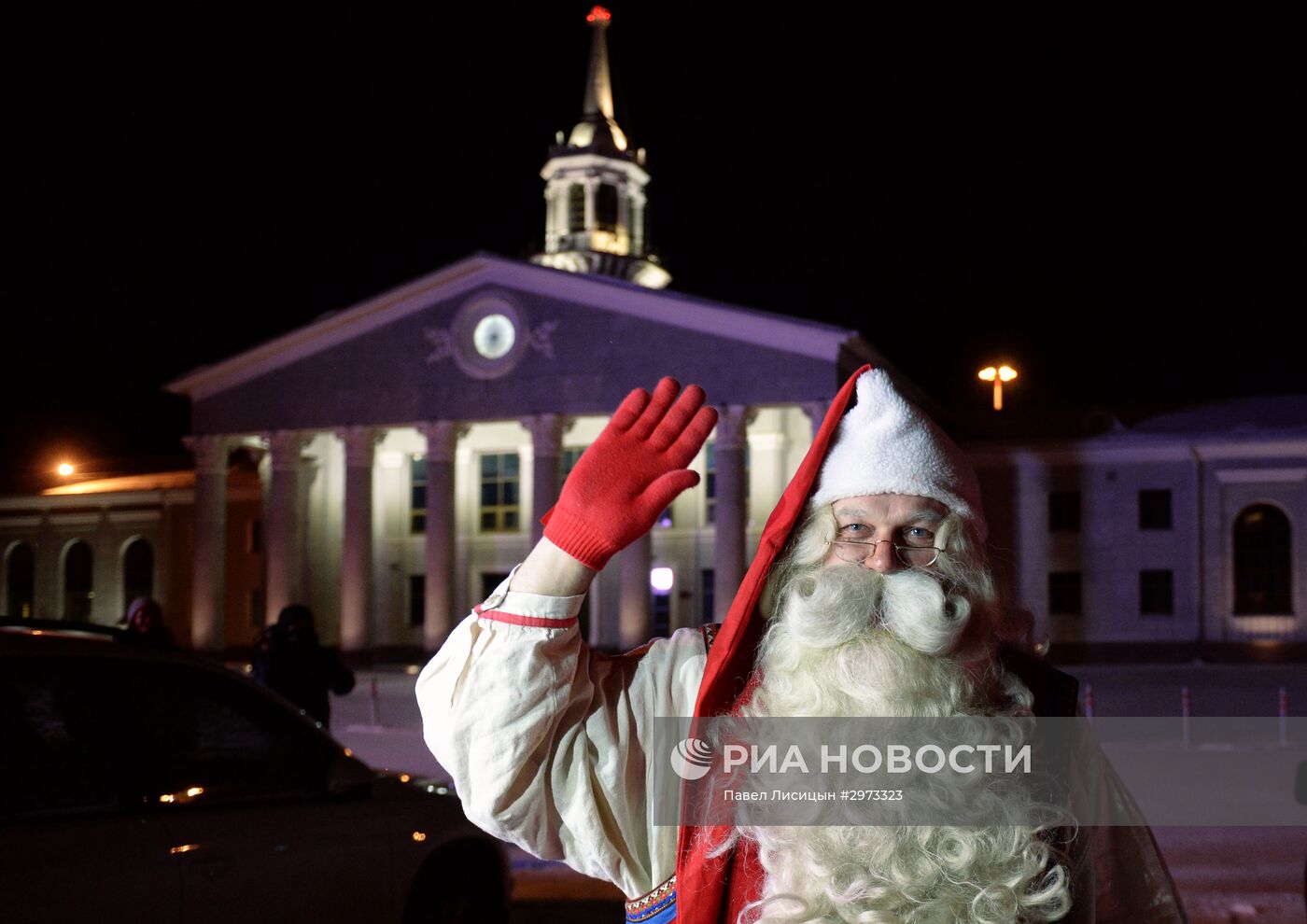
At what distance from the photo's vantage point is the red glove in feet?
6.13

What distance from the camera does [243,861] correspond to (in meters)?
4.13

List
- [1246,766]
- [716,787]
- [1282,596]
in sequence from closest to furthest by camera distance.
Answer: [716,787]
[1246,766]
[1282,596]

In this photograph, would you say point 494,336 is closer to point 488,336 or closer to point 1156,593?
point 488,336

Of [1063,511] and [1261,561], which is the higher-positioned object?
[1063,511]

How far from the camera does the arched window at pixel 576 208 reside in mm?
47594

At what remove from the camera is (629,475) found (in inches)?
76.4

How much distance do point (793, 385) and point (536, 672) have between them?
2964 centimetres

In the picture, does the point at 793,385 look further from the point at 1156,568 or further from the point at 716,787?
the point at 716,787

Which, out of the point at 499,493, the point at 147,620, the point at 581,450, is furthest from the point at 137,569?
the point at 147,620

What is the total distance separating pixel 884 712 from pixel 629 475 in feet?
1.95

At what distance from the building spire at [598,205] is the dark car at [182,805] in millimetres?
42127

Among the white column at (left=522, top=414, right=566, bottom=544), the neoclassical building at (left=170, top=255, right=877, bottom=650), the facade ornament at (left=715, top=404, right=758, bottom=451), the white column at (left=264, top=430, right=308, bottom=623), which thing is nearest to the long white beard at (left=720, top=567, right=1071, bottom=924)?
the neoclassical building at (left=170, top=255, right=877, bottom=650)

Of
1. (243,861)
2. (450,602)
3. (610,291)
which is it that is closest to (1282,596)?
(610,291)

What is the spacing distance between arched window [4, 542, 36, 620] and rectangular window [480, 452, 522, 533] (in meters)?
19.1
